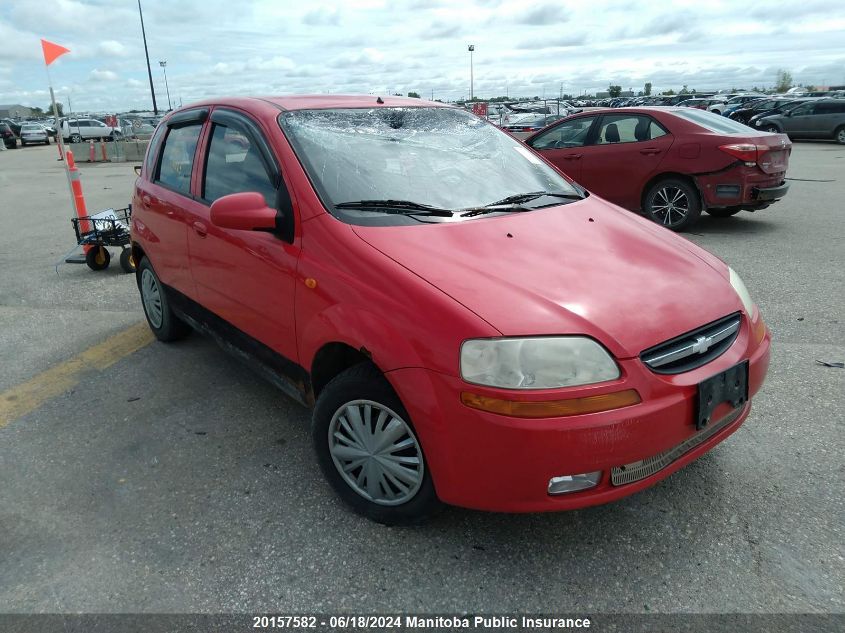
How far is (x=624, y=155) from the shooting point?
840 centimetres

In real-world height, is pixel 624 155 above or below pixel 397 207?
below

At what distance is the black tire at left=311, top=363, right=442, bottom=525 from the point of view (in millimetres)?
2400

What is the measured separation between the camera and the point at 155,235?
4297mm

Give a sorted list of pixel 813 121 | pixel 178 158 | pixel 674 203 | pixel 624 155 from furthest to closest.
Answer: pixel 813 121
pixel 624 155
pixel 674 203
pixel 178 158

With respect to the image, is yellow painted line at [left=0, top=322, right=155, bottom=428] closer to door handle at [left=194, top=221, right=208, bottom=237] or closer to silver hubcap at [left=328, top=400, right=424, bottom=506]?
door handle at [left=194, top=221, right=208, bottom=237]

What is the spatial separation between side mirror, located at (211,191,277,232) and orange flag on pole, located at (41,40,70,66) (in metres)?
5.80

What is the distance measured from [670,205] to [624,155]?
0.90 m

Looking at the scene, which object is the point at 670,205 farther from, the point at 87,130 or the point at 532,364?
the point at 87,130

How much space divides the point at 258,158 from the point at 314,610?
2.07 m

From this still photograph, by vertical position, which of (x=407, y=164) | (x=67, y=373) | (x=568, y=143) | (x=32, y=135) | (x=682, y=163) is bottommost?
(x=67, y=373)

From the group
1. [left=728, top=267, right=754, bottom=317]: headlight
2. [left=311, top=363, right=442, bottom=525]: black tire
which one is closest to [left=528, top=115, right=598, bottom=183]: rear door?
[left=728, top=267, right=754, bottom=317]: headlight

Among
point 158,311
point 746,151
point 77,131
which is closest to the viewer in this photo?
point 158,311

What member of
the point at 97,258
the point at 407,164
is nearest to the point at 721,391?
the point at 407,164

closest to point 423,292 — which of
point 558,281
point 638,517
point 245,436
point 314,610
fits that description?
point 558,281
